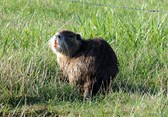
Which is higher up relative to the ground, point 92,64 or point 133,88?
point 92,64

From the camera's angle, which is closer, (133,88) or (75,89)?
(75,89)

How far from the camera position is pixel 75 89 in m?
5.73

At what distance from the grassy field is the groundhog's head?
28 centimetres

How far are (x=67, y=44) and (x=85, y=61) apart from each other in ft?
1.04

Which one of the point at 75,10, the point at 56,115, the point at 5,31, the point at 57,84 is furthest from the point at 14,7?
the point at 56,115

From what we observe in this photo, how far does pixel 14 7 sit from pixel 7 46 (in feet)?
12.0

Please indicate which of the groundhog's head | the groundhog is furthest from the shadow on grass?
the groundhog's head

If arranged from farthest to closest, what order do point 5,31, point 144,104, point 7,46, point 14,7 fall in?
point 14,7 < point 5,31 < point 7,46 < point 144,104

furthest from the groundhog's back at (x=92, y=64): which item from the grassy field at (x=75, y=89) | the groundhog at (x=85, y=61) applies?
the grassy field at (x=75, y=89)

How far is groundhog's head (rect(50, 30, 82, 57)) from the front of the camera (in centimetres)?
581

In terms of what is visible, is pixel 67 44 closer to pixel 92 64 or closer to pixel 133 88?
pixel 92 64

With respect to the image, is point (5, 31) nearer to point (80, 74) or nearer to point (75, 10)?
point (80, 74)

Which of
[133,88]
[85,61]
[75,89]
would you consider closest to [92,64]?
[85,61]

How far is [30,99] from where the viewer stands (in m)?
5.46
